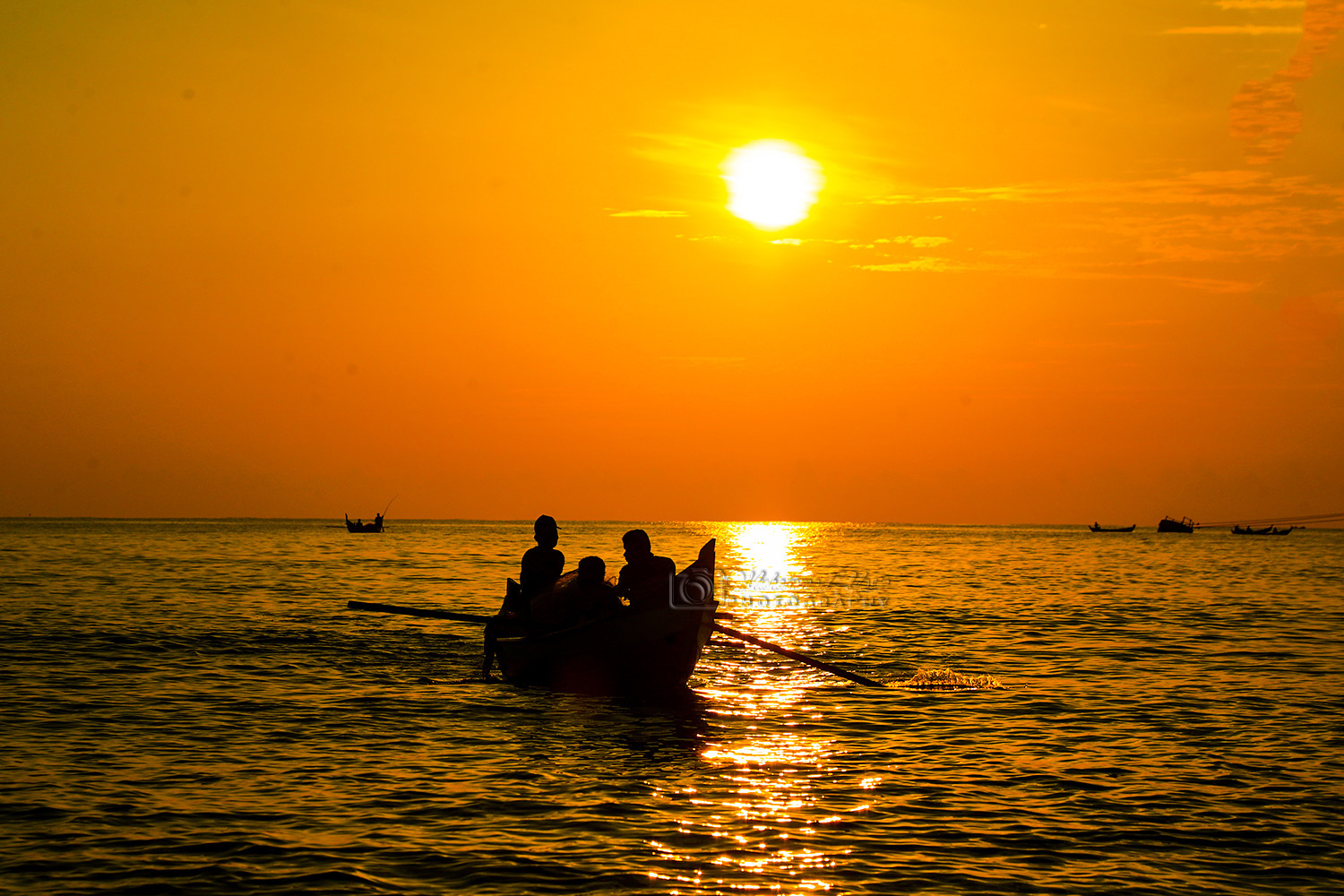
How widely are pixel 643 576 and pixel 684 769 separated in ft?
17.9

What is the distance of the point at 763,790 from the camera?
13594 millimetres

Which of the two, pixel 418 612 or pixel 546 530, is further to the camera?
pixel 418 612

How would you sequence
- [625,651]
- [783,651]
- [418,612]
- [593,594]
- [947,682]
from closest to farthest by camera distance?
1. [625,651]
2. [593,594]
3. [783,651]
4. [947,682]
5. [418,612]

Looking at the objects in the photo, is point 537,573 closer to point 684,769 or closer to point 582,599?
point 582,599

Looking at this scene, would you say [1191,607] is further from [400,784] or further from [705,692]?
[400,784]

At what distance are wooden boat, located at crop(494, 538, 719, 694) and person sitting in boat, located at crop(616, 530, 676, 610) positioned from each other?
11cm

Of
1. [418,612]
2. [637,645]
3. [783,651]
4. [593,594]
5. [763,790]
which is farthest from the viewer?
[418,612]

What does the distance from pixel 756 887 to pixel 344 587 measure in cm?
5042

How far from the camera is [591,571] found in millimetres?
20219

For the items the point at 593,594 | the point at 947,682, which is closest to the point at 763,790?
the point at 593,594

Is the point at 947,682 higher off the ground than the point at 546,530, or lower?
lower

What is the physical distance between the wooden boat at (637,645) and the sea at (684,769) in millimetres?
478

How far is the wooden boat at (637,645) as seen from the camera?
1925 cm

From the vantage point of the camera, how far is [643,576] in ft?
65.3
